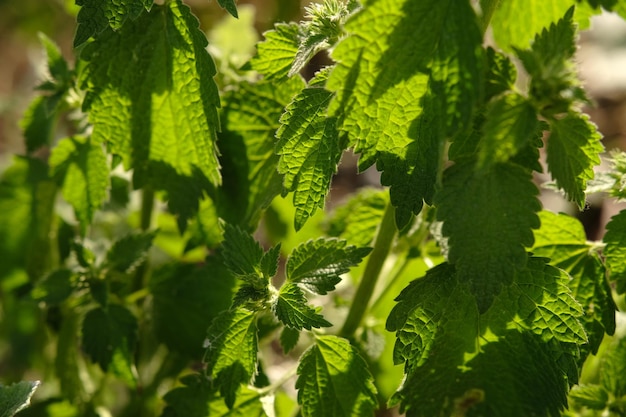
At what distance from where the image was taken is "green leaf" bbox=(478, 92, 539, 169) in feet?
4.51

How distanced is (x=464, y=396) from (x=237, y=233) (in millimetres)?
594

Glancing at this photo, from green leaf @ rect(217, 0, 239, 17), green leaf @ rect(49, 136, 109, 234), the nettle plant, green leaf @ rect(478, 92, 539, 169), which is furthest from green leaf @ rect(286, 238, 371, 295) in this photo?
green leaf @ rect(49, 136, 109, 234)

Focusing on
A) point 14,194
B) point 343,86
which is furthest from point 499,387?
point 14,194

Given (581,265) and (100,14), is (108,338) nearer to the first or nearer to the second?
(100,14)

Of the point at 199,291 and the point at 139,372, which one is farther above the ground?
the point at 199,291

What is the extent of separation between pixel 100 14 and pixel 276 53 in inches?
16.3

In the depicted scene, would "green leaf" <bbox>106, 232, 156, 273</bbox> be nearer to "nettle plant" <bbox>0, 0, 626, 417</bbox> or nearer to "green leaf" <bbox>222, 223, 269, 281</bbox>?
"nettle plant" <bbox>0, 0, 626, 417</bbox>

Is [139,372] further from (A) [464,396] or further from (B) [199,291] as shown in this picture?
(A) [464,396]

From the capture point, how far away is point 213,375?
167cm

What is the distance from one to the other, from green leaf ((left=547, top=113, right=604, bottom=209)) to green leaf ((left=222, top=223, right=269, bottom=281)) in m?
0.64

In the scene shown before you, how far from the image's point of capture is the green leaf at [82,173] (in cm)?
206

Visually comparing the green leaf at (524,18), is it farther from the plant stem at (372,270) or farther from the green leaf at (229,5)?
the green leaf at (229,5)

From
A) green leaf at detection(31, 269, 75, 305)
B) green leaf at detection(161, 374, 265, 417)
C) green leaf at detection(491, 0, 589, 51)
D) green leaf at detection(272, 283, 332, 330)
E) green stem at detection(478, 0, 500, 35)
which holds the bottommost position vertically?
green leaf at detection(161, 374, 265, 417)

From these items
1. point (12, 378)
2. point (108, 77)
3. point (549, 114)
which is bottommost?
point (12, 378)
